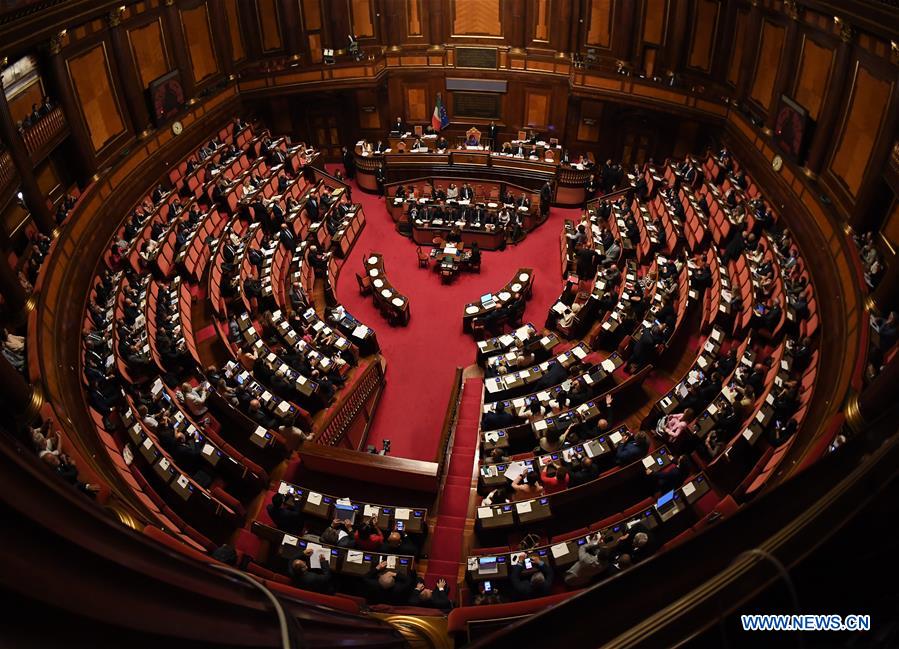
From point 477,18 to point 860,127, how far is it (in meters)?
12.3

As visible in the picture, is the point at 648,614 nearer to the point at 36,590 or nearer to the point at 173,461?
the point at 36,590

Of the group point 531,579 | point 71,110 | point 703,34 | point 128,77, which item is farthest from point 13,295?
point 703,34

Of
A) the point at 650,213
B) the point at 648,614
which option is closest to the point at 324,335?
the point at 650,213

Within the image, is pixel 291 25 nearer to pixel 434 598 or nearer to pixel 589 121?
pixel 589 121

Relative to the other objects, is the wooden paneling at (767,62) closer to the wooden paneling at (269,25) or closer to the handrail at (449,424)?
the handrail at (449,424)

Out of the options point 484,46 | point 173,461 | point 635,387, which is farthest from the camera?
point 484,46

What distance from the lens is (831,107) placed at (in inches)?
426

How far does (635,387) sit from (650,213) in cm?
669

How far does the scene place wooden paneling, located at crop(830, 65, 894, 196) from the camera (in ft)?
31.9

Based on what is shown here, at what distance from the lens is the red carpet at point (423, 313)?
1088cm

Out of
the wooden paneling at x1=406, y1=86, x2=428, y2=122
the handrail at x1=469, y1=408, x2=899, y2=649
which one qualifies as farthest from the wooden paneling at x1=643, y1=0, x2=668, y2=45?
the handrail at x1=469, y1=408, x2=899, y2=649

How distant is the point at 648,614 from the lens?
5.82ft

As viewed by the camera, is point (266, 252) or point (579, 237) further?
point (579, 237)

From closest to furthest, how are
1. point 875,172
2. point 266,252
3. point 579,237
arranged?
1. point 875,172
2. point 266,252
3. point 579,237
